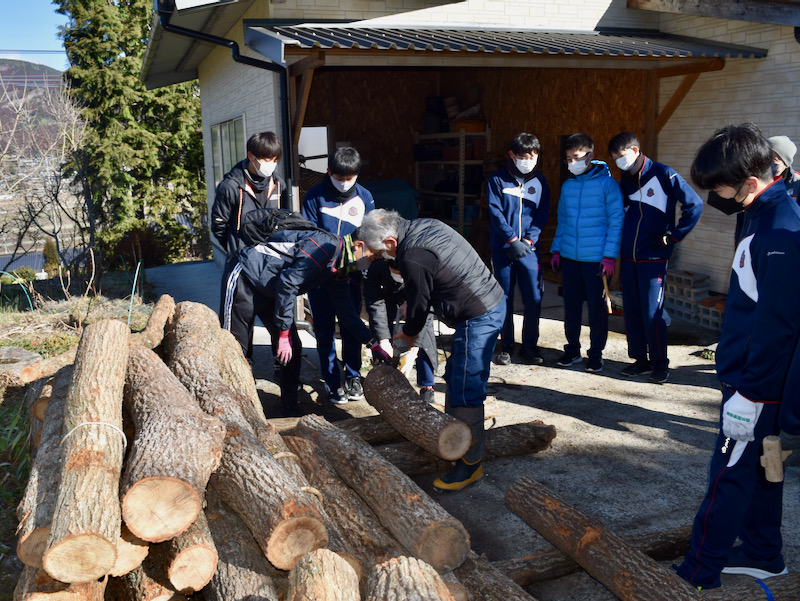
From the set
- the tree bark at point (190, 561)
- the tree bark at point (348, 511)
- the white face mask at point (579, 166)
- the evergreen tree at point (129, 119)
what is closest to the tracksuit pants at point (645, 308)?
the white face mask at point (579, 166)

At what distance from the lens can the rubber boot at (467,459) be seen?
4.36 meters

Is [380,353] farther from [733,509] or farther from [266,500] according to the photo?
[733,509]

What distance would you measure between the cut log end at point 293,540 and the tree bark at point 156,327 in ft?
9.08

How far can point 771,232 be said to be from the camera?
2.90 metres

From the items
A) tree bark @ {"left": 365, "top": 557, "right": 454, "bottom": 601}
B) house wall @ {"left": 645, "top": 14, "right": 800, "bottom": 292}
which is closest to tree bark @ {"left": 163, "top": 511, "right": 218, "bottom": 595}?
tree bark @ {"left": 365, "top": 557, "right": 454, "bottom": 601}

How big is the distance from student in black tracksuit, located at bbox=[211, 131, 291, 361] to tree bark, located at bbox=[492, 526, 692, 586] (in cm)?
290

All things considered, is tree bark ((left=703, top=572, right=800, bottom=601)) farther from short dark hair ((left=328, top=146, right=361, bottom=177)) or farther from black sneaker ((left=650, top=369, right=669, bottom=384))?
short dark hair ((left=328, top=146, right=361, bottom=177))

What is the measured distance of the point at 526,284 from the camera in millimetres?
6684

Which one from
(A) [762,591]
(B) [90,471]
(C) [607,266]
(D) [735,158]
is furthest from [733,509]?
(C) [607,266]

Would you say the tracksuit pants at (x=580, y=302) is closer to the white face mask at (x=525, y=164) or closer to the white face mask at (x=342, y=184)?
the white face mask at (x=525, y=164)

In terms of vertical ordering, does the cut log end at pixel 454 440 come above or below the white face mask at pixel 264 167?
below

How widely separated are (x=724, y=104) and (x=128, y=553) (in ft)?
26.0

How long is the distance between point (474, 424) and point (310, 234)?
1.93 meters

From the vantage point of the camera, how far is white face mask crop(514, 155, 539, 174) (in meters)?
6.49
